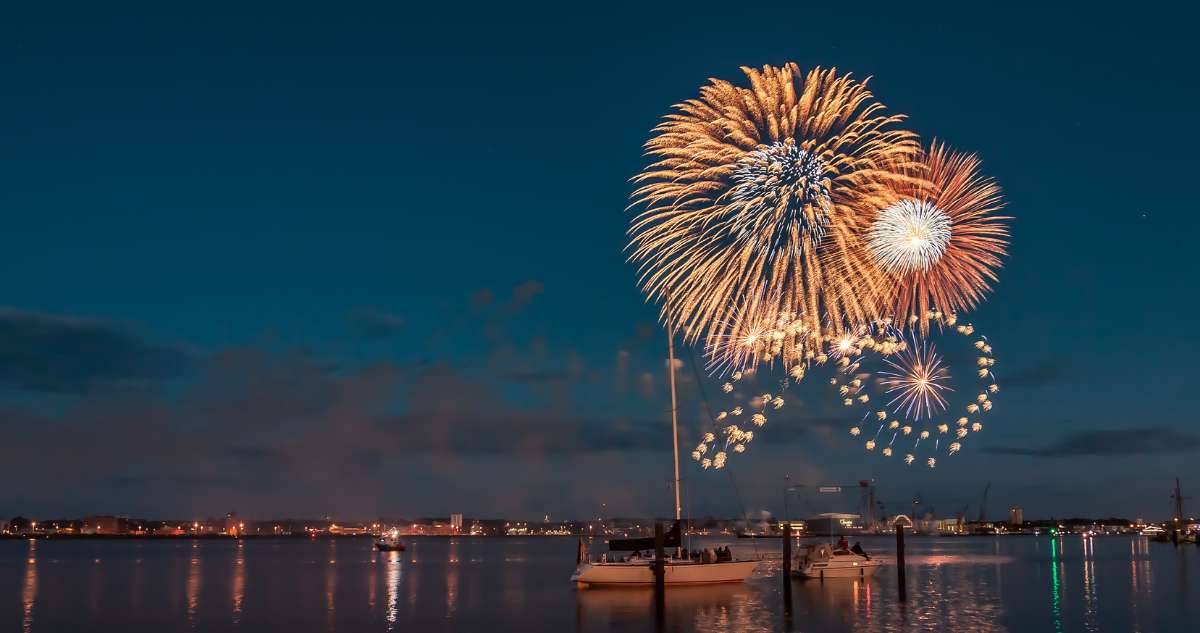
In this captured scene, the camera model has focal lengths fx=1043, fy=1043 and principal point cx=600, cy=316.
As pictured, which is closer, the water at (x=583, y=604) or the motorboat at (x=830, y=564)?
the water at (x=583, y=604)

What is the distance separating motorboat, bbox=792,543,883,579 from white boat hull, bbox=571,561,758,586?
25.2ft

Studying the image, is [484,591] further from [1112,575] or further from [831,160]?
[1112,575]

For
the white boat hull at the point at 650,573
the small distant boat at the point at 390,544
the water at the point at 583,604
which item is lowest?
the small distant boat at the point at 390,544

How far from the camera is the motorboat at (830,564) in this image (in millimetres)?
59406

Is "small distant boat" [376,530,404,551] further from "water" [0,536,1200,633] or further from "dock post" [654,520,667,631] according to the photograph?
"dock post" [654,520,667,631]

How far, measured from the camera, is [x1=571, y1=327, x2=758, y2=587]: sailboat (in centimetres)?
5034

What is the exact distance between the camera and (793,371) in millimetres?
32469

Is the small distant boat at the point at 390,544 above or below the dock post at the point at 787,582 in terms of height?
below

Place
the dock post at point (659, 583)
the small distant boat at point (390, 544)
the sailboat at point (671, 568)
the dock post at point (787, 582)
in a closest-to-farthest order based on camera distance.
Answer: the dock post at point (659, 583), the dock post at point (787, 582), the sailboat at point (671, 568), the small distant boat at point (390, 544)

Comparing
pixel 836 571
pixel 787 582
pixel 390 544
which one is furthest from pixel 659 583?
pixel 390 544

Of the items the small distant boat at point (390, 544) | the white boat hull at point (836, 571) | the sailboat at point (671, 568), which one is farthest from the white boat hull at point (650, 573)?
the small distant boat at point (390, 544)

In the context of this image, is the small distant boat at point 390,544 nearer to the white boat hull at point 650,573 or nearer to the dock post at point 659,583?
the white boat hull at point 650,573

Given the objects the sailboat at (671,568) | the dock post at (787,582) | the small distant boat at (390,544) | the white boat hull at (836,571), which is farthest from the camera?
the small distant boat at (390,544)

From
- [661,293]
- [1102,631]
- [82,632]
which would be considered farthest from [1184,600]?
[82,632]
